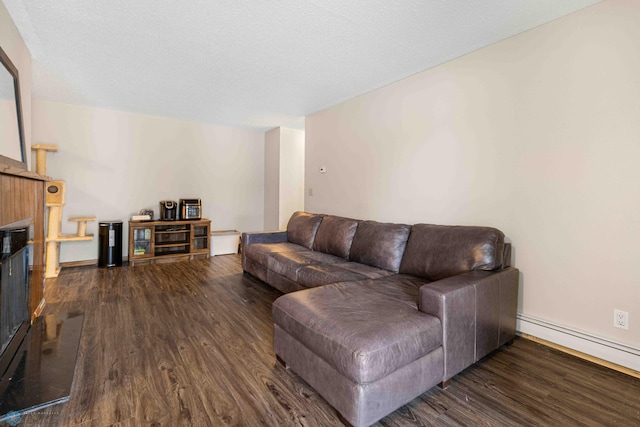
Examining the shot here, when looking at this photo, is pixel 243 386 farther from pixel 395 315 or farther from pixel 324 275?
pixel 324 275

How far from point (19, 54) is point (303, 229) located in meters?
3.07

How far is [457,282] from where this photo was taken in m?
1.90

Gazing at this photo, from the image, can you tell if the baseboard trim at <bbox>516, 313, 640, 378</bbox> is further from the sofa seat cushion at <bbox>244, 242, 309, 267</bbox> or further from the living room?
the sofa seat cushion at <bbox>244, 242, 309, 267</bbox>

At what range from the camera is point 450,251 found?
239 cm

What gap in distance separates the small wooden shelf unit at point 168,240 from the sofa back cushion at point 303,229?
68.1 inches

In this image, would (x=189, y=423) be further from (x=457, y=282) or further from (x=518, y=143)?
(x=518, y=143)

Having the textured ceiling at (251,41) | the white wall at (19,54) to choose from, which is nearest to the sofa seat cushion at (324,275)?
the textured ceiling at (251,41)

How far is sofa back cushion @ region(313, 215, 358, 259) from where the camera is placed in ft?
10.9

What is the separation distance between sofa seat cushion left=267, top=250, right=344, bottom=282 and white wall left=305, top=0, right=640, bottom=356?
0.99m

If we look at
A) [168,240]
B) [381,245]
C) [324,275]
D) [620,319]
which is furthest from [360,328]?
[168,240]

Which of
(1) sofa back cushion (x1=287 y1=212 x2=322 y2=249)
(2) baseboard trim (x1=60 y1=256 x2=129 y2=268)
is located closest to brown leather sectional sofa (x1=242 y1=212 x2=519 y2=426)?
(1) sofa back cushion (x1=287 y1=212 x2=322 y2=249)

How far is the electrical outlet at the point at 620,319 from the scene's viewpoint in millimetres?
1953

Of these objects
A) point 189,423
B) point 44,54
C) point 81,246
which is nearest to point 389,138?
point 189,423

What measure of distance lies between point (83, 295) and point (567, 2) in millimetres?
4829
